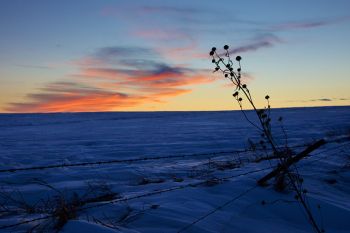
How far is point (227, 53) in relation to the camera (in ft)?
8.02

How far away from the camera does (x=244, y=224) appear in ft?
11.8

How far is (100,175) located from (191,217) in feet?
12.5

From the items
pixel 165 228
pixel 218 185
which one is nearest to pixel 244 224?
pixel 165 228

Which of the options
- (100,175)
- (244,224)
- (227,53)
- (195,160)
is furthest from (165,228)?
(195,160)

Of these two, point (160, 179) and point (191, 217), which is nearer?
point (191, 217)

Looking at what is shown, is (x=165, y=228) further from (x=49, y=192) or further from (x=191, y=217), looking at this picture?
(x=49, y=192)

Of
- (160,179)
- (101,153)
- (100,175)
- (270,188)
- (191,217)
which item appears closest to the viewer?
(191,217)

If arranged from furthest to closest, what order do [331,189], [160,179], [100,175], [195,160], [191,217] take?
[195,160], [100,175], [160,179], [331,189], [191,217]

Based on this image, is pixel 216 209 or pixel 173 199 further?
pixel 173 199

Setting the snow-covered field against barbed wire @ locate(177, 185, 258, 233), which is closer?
barbed wire @ locate(177, 185, 258, 233)

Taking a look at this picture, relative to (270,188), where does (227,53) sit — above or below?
above

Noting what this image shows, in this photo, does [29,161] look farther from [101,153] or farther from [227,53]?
[227,53]

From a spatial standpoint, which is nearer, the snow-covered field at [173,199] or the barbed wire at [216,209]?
the barbed wire at [216,209]

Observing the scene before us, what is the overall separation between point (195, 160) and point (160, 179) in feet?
7.97
